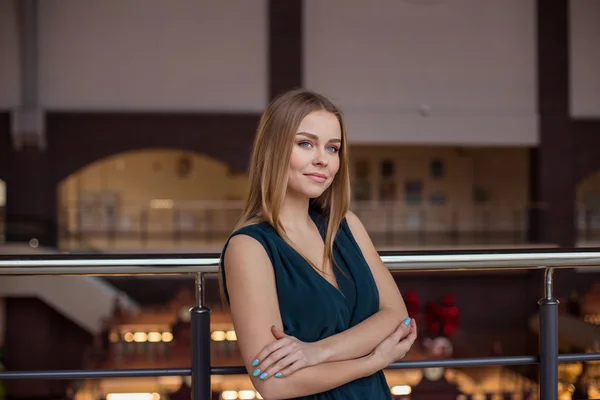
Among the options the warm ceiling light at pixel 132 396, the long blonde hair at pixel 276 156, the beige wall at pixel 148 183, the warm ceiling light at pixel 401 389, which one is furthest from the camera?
the beige wall at pixel 148 183

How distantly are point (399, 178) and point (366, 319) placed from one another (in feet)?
59.0

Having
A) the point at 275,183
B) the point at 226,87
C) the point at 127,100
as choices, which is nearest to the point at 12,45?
the point at 127,100

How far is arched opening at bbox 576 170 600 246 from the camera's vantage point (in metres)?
15.9

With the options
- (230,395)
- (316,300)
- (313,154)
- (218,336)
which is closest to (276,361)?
(316,300)

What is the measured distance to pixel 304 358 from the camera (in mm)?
1580

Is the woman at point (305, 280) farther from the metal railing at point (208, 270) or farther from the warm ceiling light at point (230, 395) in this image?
the warm ceiling light at point (230, 395)

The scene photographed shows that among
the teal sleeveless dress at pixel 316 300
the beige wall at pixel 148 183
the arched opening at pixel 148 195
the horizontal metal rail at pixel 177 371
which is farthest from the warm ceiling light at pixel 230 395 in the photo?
the beige wall at pixel 148 183

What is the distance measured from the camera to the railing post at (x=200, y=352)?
1.90m

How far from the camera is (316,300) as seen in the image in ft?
5.41

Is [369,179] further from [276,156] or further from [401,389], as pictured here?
[276,156]

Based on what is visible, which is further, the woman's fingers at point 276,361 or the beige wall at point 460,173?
the beige wall at point 460,173

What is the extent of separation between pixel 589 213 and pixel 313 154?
16238mm

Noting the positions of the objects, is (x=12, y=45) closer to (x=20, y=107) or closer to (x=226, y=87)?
(x=20, y=107)

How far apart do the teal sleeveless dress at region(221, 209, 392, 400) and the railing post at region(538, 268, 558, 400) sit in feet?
2.00
